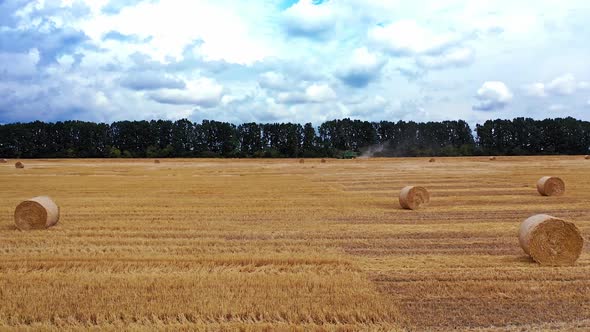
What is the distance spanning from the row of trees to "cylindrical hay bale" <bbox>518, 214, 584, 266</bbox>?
93.5 m

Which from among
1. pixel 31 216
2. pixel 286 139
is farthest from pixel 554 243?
pixel 286 139

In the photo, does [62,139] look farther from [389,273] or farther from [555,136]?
[389,273]

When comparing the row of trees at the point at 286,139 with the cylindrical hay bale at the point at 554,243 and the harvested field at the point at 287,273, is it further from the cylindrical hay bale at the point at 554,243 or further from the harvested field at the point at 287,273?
the cylindrical hay bale at the point at 554,243

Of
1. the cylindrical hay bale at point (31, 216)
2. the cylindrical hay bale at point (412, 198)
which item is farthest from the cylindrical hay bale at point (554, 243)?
the cylindrical hay bale at point (31, 216)

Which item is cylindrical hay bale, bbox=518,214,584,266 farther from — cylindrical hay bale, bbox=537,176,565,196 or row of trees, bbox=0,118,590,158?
row of trees, bbox=0,118,590,158

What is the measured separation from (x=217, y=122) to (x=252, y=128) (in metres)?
8.65

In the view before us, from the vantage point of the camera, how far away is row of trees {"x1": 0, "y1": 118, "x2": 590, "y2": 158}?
106 metres

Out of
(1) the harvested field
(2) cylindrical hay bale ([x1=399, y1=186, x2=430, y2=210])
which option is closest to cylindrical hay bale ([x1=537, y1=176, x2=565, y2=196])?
(1) the harvested field

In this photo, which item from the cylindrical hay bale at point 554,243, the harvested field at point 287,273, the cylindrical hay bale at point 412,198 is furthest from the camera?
the cylindrical hay bale at point 412,198

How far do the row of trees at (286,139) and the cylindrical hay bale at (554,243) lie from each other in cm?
9354

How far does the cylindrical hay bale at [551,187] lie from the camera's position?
21.3 meters

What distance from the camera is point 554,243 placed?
31.3ft

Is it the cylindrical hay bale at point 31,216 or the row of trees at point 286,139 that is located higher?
the row of trees at point 286,139

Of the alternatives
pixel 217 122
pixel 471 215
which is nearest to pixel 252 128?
pixel 217 122
